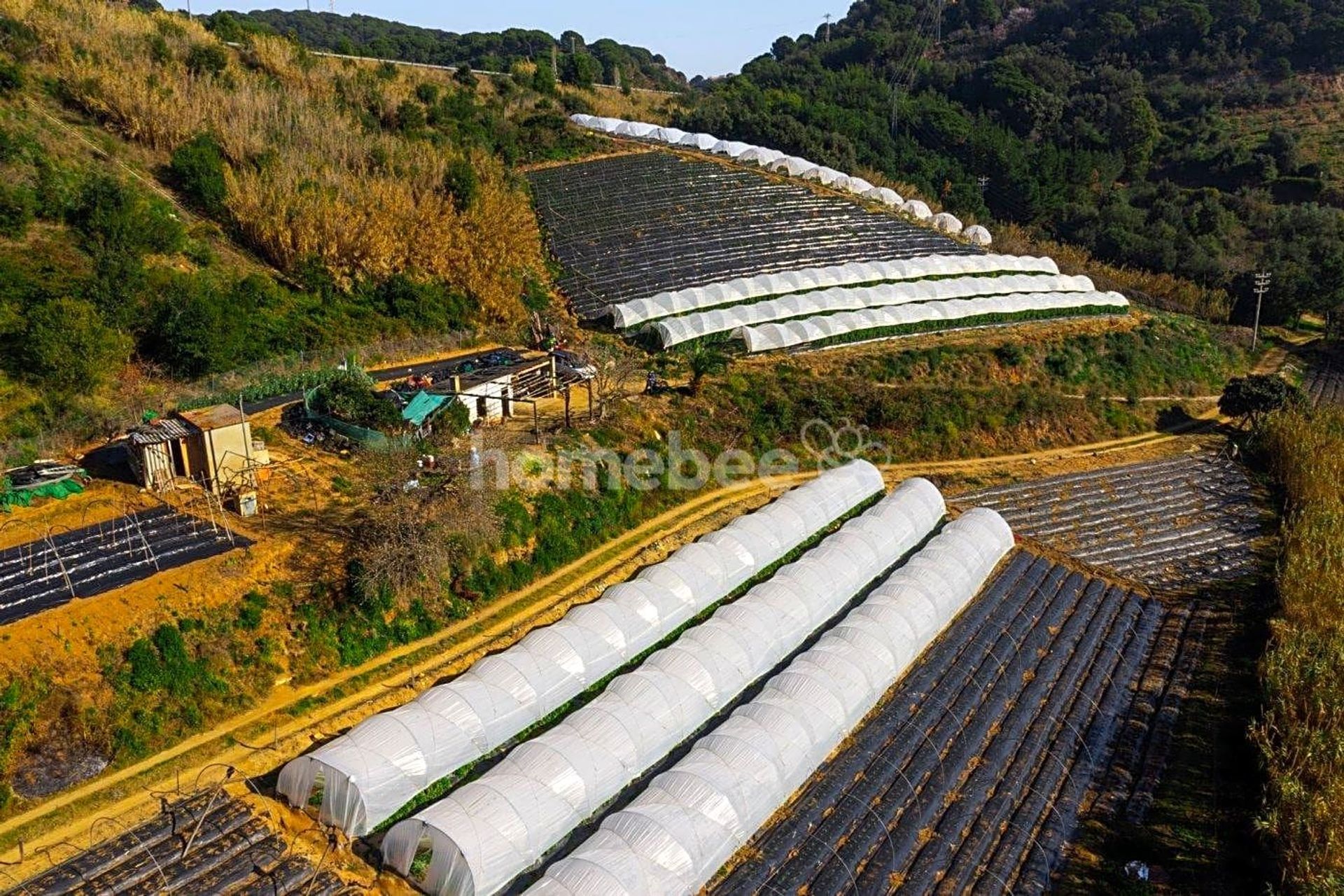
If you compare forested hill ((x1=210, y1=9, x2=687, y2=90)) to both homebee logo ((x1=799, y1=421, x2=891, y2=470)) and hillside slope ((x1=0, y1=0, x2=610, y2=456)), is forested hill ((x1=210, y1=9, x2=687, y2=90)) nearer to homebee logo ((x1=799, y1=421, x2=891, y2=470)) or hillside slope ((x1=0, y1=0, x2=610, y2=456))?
hillside slope ((x1=0, y1=0, x2=610, y2=456))

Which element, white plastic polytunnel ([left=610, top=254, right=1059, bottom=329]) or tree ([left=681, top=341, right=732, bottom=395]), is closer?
tree ([left=681, top=341, right=732, bottom=395])

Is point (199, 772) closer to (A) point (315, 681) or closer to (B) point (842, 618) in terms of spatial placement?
(A) point (315, 681)

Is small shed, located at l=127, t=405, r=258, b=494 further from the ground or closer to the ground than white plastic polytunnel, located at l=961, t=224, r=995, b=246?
closer to the ground

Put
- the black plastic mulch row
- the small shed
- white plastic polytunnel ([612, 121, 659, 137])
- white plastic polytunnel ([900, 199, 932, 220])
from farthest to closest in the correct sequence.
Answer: white plastic polytunnel ([612, 121, 659, 137])
white plastic polytunnel ([900, 199, 932, 220])
the small shed
the black plastic mulch row

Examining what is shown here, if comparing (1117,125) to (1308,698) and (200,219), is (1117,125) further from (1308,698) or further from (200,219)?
(200,219)

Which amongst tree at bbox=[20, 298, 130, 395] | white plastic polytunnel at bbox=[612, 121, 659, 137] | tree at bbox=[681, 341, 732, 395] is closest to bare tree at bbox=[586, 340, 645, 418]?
tree at bbox=[681, 341, 732, 395]

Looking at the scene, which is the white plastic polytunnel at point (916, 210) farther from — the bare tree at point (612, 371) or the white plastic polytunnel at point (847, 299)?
the bare tree at point (612, 371)

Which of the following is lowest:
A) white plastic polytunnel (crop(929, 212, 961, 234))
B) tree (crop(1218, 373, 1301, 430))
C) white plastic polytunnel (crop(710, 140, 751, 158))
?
tree (crop(1218, 373, 1301, 430))
